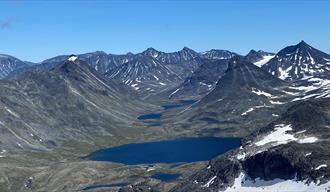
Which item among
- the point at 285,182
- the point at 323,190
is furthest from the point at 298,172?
the point at 323,190

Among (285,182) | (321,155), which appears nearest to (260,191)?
(285,182)

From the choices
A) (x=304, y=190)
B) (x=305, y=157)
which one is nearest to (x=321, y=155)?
(x=305, y=157)

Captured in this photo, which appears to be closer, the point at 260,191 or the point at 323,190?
the point at 323,190

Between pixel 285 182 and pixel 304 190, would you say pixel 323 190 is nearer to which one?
pixel 304 190

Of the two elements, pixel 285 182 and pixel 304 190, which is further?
pixel 285 182

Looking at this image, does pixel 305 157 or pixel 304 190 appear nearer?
pixel 304 190

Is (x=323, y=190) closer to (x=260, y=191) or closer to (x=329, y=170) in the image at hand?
(x=329, y=170)
